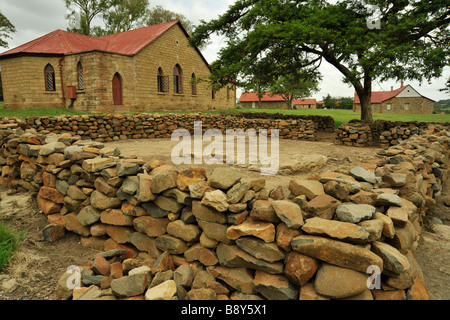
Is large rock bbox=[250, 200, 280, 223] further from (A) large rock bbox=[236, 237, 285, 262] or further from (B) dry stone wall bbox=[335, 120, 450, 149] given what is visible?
(B) dry stone wall bbox=[335, 120, 450, 149]

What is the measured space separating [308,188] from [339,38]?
11.6m

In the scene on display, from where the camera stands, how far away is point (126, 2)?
3503cm

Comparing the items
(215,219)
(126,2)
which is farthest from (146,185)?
(126,2)

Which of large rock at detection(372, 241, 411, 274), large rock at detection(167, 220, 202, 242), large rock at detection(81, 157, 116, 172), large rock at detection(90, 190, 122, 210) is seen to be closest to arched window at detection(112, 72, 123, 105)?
large rock at detection(81, 157, 116, 172)

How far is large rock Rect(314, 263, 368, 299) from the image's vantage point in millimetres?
2291

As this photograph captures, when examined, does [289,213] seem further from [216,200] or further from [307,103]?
[307,103]

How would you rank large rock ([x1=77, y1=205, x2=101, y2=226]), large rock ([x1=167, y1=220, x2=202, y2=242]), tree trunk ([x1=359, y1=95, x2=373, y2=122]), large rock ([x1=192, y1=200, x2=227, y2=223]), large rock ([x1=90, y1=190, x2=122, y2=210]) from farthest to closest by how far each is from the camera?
tree trunk ([x1=359, y1=95, x2=373, y2=122]) < large rock ([x1=77, y1=205, x2=101, y2=226]) < large rock ([x1=90, y1=190, x2=122, y2=210]) < large rock ([x1=167, y1=220, x2=202, y2=242]) < large rock ([x1=192, y1=200, x2=227, y2=223])

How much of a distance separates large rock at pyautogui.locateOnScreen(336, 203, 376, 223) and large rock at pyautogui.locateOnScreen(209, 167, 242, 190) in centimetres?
116

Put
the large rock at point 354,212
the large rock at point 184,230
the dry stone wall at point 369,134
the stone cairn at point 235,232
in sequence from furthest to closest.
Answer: the dry stone wall at point 369,134, the large rock at point 184,230, the large rock at point 354,212, the stone cairn at point 235,232

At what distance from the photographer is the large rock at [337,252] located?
229 centimetres

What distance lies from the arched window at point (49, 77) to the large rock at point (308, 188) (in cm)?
2225

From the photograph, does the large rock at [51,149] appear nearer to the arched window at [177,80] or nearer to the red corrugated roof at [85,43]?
the red corrugated roof at [85,43]

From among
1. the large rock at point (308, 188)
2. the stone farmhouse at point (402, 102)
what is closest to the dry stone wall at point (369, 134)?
the large rock at point (308, 188)

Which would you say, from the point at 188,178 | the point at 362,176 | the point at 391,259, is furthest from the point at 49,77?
the point at 391,259
